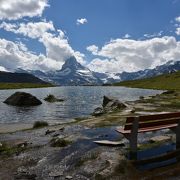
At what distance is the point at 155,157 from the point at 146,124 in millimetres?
1943

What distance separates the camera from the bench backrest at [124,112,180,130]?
56.1ft

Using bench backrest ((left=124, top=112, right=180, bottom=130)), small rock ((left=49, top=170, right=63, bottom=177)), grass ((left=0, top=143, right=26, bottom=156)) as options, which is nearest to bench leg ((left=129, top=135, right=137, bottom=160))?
bench backrest ((left=124, top=112, right=180, bottom=130))

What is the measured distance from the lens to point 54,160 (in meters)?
17.5

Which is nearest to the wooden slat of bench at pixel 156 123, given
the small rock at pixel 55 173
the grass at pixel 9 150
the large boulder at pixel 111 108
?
the small rock at pixel 55 173

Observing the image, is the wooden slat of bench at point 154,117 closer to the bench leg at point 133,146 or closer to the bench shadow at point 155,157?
the bench leg at point 133,146

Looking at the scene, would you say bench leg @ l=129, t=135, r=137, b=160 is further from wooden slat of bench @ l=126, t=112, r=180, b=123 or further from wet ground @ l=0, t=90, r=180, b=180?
wooden slat of bench @ l=126, t=112, r=180, b=123

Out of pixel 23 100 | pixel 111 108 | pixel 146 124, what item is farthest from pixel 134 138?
pixel 23 100

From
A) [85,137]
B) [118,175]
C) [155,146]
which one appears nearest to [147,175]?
[118,175]

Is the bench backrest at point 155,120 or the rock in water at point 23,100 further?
the rock in water at point 23,100

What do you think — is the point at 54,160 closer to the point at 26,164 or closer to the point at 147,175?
the point at 26,164

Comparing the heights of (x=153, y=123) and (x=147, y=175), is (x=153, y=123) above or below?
above

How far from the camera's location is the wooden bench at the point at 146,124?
16875 mm

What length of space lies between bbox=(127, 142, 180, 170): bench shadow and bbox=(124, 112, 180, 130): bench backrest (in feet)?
4.90

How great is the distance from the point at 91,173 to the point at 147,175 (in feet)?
8.36
